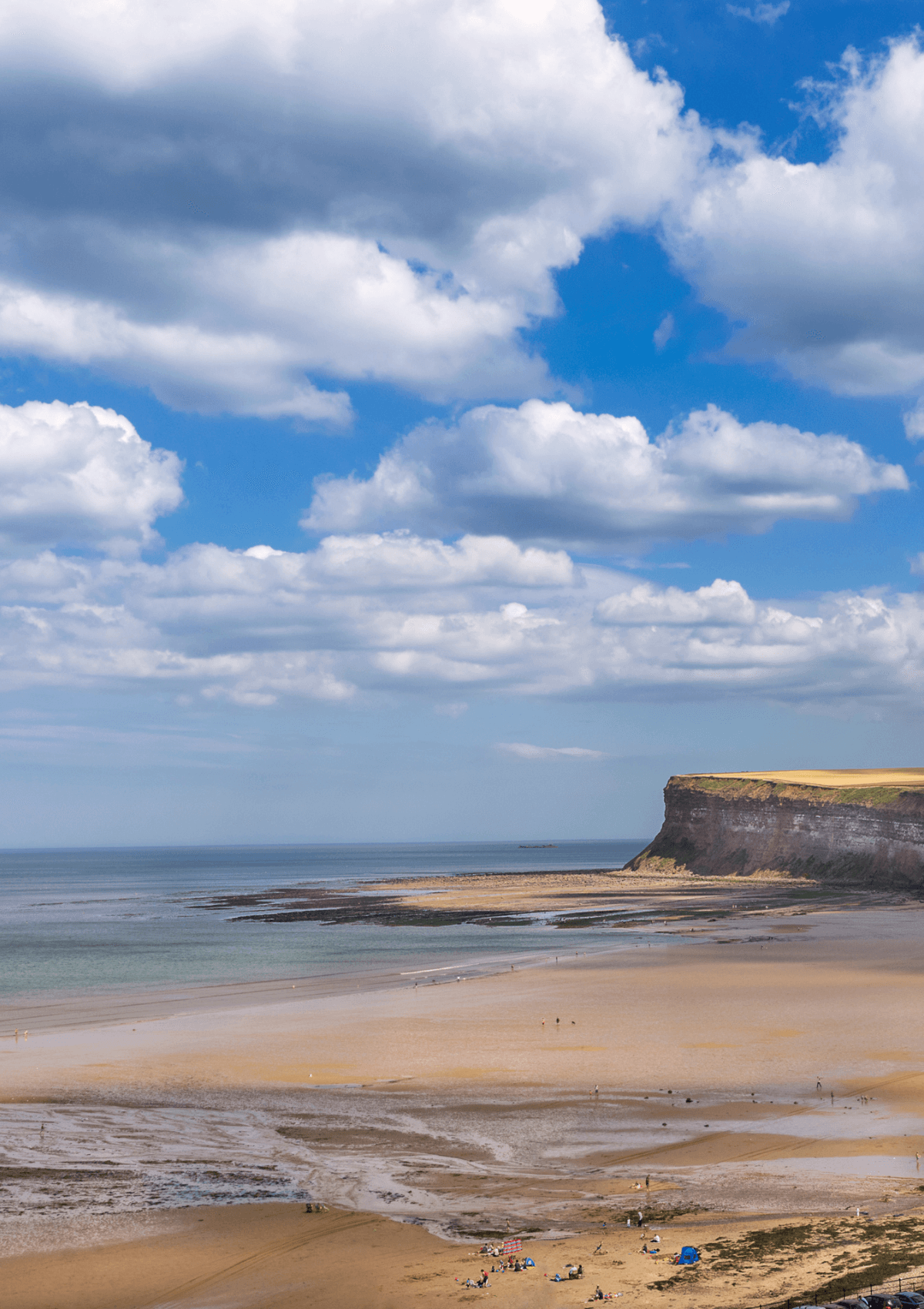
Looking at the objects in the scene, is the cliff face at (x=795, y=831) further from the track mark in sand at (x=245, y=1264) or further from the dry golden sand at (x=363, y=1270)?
the track mark in sand at (x=245, y=1264)

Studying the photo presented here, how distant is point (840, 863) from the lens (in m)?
151

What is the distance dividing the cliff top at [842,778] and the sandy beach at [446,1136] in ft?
367

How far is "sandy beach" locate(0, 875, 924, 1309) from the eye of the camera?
71.1ft

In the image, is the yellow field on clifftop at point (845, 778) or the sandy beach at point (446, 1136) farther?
the yellow field on clifftop at point (845, 778)

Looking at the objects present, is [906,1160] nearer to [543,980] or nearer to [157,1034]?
[157,1034]

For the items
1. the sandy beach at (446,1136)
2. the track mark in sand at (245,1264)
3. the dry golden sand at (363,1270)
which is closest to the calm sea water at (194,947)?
the sandy beach at (446,1136)

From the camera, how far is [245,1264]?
72.5 ft

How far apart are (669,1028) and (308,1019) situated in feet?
58.3

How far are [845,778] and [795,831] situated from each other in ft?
107

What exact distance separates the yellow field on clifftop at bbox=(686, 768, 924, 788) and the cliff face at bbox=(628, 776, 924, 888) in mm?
4074

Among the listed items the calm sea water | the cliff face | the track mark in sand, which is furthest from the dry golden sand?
the cliff face

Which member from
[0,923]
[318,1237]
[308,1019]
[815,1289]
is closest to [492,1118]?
[318,1237]

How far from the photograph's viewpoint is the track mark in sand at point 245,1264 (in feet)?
67.3

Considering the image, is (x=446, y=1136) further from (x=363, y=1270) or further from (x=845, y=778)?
(x=845, y=778)
